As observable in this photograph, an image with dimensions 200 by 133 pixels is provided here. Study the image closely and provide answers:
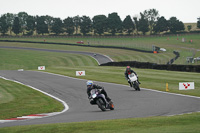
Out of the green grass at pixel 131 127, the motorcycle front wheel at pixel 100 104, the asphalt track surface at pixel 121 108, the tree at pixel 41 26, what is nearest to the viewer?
the green grass at pixel 131 127

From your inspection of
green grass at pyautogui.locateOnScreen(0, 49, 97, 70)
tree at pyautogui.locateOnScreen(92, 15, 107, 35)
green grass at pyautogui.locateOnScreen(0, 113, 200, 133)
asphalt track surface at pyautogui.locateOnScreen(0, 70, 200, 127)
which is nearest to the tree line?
tree at pyautogui.locateOnScreen(92, 15, 107, 35)

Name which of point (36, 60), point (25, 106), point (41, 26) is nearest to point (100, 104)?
point (25, 106)

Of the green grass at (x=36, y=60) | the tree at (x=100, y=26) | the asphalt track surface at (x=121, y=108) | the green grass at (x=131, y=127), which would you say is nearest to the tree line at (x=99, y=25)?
the tree at (x=100, y=26)

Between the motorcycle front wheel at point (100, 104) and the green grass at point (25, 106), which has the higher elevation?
the motorcycle front wheel at point (100, 104)

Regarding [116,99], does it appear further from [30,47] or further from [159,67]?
[30,47]

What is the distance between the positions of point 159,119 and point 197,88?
40.7 feet

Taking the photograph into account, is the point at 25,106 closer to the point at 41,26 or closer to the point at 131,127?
the point at 131,127

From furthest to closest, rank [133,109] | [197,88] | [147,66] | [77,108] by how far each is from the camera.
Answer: [147,66]
[197,88]
[77,108]
[133,109]

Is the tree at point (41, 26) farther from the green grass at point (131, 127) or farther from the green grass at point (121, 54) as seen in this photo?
the green grass at point (131, 127)

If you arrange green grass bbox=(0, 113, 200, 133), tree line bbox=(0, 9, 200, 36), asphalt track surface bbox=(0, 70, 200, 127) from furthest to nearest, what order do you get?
tree line bbox=(0, 9, 200, 36), asphalt track surface bbox=(0, 70, 200, 127), green grass bbox=(0, 113, 200, 133)

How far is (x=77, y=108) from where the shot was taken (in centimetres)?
1630

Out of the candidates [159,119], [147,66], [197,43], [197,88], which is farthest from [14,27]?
[159,119]

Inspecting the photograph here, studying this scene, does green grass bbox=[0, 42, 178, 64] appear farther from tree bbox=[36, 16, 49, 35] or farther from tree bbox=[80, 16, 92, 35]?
tree bbox=[36, 16, 49, 35]

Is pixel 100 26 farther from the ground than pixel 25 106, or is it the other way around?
pixel 100 26
